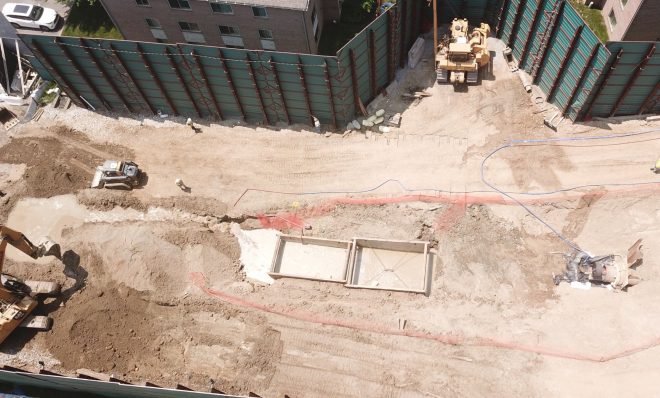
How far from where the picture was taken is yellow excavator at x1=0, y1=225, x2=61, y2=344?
20.8m

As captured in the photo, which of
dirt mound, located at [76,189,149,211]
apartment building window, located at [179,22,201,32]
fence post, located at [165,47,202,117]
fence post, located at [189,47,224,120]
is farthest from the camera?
apartment building window, located at [179,22,201,32]

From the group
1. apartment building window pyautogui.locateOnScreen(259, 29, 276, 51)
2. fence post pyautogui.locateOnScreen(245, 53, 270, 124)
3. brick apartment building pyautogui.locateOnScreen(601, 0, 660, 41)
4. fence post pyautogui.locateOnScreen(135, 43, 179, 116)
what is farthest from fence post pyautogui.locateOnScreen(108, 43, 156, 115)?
brick apartment building pyautogui.locateOnScreen(601, 0, 660, 41)

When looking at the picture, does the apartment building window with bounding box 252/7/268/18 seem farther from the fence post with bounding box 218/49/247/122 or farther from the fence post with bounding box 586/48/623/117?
the fence post with bounding box 586/48/623/117

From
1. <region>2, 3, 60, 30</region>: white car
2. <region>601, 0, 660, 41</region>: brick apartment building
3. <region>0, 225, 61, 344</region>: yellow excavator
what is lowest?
<region>0, 225, 61, 344</region>: yellow excavator

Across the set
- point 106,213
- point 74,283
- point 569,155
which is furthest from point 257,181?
point 569,155

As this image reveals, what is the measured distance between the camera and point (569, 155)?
23484mm

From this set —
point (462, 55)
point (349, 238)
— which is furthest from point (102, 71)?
point (462, 55)

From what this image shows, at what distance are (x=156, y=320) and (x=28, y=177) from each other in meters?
11.0

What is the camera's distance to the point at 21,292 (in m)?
21.8

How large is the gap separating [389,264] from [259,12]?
1348 cm

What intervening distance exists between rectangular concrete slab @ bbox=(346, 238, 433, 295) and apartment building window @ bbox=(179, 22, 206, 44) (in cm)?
1363

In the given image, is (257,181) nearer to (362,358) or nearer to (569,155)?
(362,358)

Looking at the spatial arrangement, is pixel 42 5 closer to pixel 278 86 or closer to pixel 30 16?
pixel 30 16

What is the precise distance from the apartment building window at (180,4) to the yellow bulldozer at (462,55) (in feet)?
42.5
